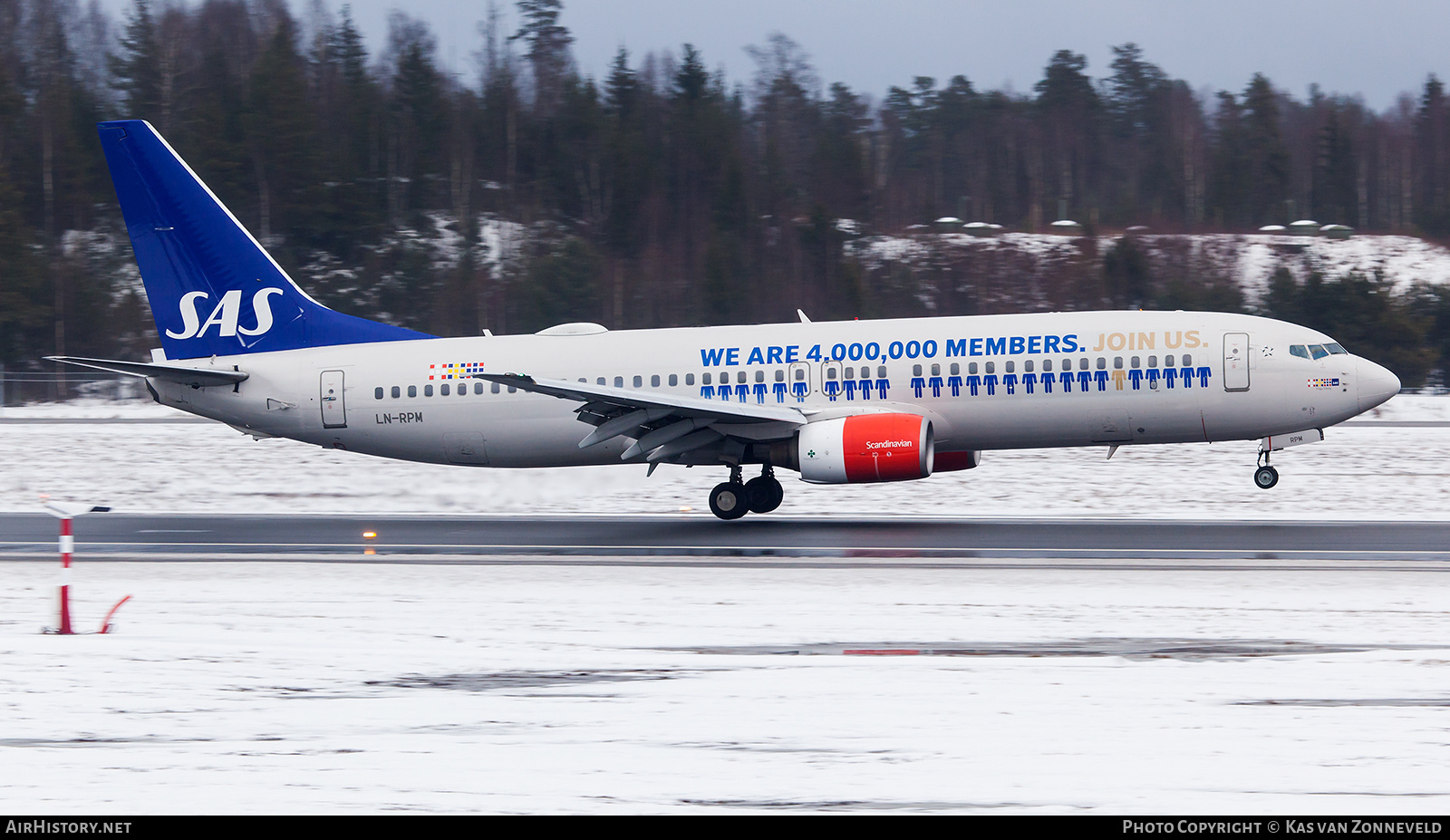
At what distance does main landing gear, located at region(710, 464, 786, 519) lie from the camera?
75.0 ft

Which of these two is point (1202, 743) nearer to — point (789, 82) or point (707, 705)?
point (707, 705)

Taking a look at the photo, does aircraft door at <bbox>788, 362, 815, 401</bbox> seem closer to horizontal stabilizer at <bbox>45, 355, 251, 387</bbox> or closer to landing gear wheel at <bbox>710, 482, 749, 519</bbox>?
landing gear wheel at <bbox>710, 482, 749, 519</bbox>

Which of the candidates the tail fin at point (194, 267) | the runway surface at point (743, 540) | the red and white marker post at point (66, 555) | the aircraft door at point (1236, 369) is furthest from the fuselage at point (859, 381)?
the red and white marker post at point (66, 555)

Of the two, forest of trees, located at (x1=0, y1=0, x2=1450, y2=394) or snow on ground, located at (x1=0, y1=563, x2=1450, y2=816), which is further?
forest of trees, located at (x1=0, y1=0, x2=1450, y2=394)

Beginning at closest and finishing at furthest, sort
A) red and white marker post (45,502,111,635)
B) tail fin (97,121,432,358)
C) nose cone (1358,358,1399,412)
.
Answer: red and white marker post (45,502,111,635) < nose cone (1358,358,1399,412) < tail fin (97,121,432,358)

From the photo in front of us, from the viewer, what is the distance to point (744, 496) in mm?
22953

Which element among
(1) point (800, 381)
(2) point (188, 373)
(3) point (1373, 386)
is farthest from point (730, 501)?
(3) point (1373, 386)

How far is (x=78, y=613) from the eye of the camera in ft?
Answer: 46.0

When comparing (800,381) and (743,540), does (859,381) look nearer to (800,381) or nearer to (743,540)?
(800,381)

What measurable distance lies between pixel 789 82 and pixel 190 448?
7553 cm

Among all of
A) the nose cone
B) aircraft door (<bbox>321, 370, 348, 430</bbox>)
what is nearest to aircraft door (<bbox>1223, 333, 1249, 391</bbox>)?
the nose cone

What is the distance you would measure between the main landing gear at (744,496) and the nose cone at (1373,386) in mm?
9331

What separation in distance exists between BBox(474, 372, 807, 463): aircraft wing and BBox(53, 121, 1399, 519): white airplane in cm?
4

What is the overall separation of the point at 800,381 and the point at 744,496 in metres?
2.28
